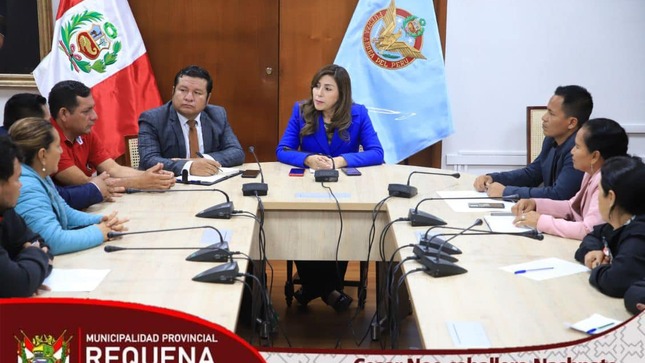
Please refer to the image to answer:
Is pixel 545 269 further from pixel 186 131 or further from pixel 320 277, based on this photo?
pixel 186 131

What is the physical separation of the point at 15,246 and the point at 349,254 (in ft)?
4.59

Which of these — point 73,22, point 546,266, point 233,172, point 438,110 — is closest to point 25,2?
point 73,22

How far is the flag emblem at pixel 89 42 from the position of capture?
4723 mm

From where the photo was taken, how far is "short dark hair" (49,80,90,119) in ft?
10.8

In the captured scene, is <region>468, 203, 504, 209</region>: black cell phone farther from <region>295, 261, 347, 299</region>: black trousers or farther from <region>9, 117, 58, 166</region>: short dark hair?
<region>9, 117, 58, 166</region>: short dark hair

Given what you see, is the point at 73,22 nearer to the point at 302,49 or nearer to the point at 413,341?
the point at 302,49

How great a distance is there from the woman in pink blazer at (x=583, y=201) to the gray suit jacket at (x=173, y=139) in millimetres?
1570

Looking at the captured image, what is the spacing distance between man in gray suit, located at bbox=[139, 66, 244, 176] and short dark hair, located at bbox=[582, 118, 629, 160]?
1719mm

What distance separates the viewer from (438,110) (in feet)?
16.1

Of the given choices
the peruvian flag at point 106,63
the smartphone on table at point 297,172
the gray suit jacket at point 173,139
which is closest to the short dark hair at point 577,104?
the smartphone on table at point 297,172

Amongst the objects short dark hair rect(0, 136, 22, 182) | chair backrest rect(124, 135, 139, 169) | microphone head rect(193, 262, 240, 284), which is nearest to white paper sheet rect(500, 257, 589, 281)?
microphone head rect(193, 262, 240, 284)

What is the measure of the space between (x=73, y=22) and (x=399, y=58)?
201cm

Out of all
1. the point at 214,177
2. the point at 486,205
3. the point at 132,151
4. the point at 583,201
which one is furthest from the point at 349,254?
the point at 132,151

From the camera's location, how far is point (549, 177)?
353 cm
